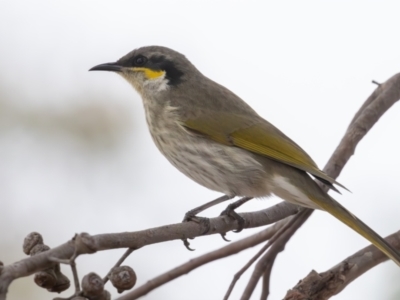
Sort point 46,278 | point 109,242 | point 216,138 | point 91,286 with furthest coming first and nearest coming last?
1. point 216,138
2. point 109,242
3. point 46,278
4. point 91,286

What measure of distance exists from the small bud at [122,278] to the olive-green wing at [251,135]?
1.87 metres

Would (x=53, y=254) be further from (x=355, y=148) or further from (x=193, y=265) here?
(x=355, y=148)

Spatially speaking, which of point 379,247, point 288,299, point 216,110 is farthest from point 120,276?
point 216,110

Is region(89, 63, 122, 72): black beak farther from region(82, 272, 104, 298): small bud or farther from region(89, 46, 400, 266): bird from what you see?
region(82, 272, 104, 298): small bud

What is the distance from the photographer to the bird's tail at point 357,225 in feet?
11.1

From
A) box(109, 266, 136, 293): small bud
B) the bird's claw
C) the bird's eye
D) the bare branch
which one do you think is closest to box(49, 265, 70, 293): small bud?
box(109, 266, 136, 293): small bud

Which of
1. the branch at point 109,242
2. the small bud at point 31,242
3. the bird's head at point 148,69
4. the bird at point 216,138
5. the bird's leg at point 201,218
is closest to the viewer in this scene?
the branch at point 109,242

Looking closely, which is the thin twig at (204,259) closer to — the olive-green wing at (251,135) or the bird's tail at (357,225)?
the olive-green wing at (251,135)

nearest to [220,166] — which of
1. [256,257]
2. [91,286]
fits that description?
[256,257]

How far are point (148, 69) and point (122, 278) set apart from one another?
2.64 m

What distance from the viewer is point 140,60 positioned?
191 inches

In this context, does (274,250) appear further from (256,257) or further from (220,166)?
(220,166)

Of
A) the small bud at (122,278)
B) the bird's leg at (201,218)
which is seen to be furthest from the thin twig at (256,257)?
the small bud at (122,278)

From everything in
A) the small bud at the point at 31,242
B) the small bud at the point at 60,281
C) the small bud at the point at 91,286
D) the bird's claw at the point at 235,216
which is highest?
the bird's claw at the point at 235,216
